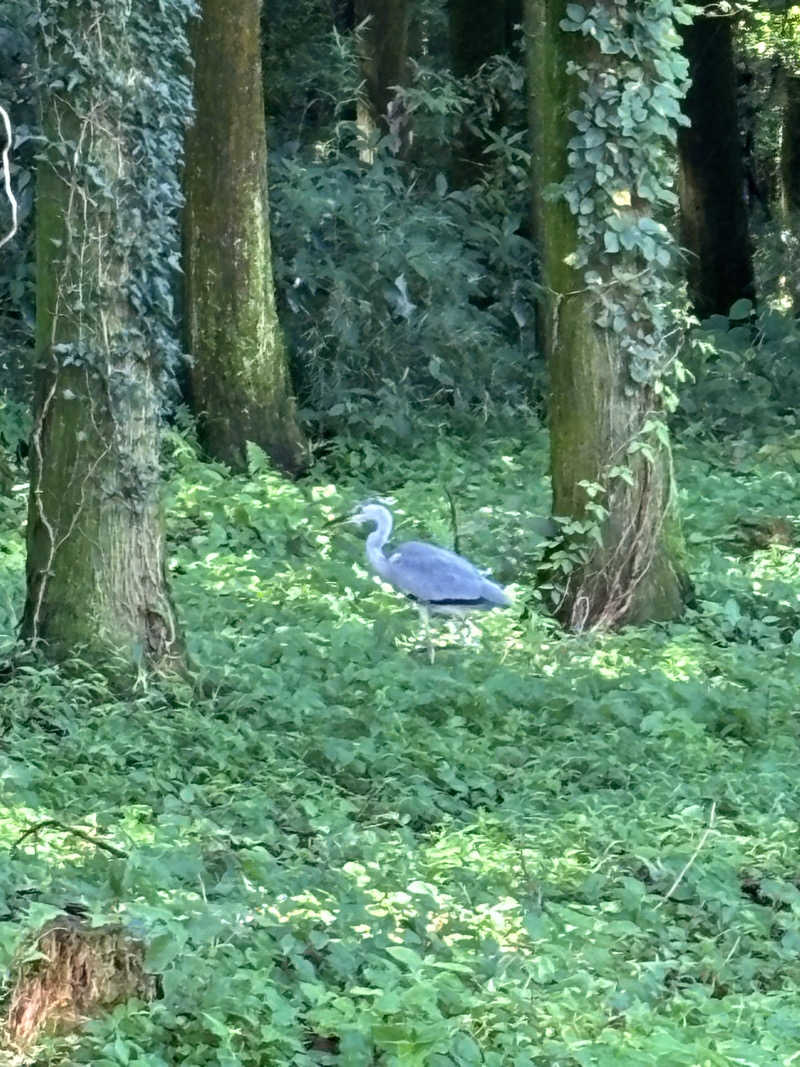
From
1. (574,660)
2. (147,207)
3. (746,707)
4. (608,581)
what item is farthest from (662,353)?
(147,207)

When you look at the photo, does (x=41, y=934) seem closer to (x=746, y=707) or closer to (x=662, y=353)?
(x=746, y=707)

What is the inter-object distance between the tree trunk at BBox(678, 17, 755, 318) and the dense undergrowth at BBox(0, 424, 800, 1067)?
11.2m

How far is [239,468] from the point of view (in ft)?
48.3

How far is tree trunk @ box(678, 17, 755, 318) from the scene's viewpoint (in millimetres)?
22844

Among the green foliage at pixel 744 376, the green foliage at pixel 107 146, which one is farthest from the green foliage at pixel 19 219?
the green foliage at pixel 744 376

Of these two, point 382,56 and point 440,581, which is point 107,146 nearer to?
point 440,581

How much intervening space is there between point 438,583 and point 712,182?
14455 millimetres

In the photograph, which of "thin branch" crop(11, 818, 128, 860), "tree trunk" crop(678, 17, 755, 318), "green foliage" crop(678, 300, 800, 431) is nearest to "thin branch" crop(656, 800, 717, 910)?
"thin branch" crop(11, 818, 128, 860)

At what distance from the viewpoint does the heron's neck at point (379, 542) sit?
10.7 metres

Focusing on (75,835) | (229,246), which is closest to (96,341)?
(75,835)

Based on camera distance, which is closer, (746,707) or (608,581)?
(746,707)

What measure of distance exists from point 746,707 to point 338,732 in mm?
2211

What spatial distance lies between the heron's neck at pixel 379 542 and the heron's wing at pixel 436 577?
0.27 m

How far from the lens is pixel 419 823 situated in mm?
7234
